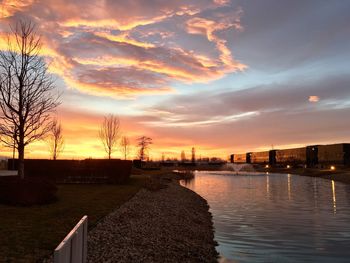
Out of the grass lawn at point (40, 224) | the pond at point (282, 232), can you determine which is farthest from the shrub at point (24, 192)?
the pond at point (282, 232)

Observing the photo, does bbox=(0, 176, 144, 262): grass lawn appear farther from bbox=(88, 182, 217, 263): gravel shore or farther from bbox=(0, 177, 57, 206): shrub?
bbox=(88, 182, 217, 263): gravel shore

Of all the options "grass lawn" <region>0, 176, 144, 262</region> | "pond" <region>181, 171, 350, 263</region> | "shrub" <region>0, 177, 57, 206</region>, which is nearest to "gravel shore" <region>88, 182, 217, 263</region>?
"grass lawn" <region>0, 176, 144, 262</region>

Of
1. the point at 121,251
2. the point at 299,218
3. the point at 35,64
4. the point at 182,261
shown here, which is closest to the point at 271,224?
the point at 299,218

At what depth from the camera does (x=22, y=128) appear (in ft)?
71.0

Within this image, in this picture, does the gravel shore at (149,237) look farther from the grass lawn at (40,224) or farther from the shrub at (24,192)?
the shrub at (24,192)

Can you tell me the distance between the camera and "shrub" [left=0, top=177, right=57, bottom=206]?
62.3ft

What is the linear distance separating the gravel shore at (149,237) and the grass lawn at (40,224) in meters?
0.95

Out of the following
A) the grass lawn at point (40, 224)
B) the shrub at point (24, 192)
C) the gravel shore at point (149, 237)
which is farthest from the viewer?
the shrub at point (24, 192)

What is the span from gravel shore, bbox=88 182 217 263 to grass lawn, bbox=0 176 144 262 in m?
0.95

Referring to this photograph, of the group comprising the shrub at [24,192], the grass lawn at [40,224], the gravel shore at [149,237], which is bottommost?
the gravel shore at [149,237]

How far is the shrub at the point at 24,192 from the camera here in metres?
19.0

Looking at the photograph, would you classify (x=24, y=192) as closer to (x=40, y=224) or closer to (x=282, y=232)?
(x=40, y=224)

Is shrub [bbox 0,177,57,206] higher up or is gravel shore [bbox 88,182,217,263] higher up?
shrub [bbox 0,177,57,206]

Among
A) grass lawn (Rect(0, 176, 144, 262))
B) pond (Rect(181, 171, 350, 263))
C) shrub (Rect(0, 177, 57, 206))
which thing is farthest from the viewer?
shrub (Rect(0, 177, 57, 206))
